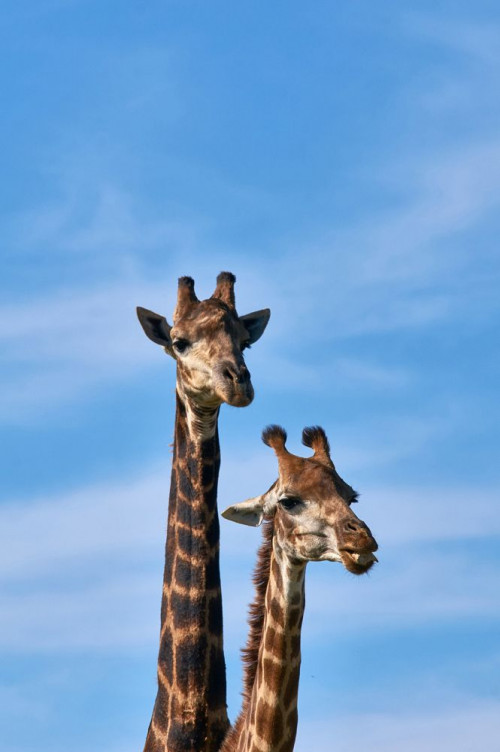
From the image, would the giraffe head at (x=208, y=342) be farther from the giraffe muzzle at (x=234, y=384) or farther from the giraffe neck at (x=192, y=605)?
the giraffe neck at (x=192, y=605)

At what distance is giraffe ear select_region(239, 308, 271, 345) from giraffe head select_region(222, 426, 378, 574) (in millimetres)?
3453

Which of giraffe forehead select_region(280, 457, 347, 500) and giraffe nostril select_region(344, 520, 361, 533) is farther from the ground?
giraffe forehead select_region(280, 457, 347, 500)

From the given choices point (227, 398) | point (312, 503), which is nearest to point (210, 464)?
point (227, 398)

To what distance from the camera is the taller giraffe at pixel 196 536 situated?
21.5 m

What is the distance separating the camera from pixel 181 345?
22406 mm

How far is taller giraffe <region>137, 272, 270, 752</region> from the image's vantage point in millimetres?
21484

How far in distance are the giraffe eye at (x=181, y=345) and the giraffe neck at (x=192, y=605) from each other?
1.71 ft

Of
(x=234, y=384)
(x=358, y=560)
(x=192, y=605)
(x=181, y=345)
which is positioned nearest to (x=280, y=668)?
(x=358, y=560)

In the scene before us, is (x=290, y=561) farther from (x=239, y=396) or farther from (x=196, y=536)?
(x=196, y=536)

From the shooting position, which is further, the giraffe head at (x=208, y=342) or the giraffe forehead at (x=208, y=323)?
the giraffe forehead at (x=208, y=323)

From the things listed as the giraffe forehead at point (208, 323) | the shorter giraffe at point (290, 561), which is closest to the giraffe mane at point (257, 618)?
the shorter giraffe at point (290, 561)

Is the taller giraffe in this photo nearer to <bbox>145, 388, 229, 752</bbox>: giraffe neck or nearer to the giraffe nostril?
<bbox>145, 388, 229, 752</bbox>: giraffe neck

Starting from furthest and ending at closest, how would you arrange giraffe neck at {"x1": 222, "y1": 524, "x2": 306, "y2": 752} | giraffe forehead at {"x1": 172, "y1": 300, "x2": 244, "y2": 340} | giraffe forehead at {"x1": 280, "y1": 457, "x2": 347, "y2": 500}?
1. giraffe forehead at {"x1": 172, "y1": 300, "x2": 244, "y2": 340}
2. giraffe forehead at {"x1": 280, "y1": 457, "x2": 347, "y2": 500}
3. giraffe neck at {"x1": 222, "y1": 524, "x2": 306, "y2": 752}

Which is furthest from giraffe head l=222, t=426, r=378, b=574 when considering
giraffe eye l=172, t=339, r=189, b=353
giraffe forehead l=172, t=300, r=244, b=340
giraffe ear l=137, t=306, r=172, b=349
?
giraffe ear l=137, t=306, r=172, b=349
